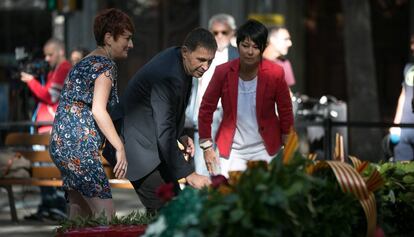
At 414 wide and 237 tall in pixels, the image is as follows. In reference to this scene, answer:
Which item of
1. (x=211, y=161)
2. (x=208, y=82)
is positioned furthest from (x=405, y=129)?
(x=211, y=161)

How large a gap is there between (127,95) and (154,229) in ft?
8.61

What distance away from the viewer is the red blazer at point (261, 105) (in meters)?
9.46

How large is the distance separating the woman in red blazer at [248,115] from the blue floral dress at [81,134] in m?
1.48

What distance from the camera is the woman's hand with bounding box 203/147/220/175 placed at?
9289mm

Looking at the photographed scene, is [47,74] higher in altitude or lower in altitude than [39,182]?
higher

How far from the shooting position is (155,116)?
7.89 metres

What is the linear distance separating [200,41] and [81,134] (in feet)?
3.13

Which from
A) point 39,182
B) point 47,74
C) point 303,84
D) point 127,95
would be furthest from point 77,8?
point 127,95

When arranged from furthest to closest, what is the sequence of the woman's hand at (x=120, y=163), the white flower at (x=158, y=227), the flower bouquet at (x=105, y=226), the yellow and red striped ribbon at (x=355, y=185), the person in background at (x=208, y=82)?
the person in background at (x=208, y=82)
the woman's hand at (x=120, y=163)
the flower bouquet at (x=105, y=226)
the yellow and red striped ribbon at (x=355, y=185)
the white flower at (x=158, y=227)

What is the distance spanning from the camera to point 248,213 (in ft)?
17.6

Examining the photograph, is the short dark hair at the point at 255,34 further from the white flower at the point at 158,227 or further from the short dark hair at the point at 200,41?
the white flower at the point at 158,227

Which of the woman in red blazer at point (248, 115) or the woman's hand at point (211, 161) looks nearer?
the woman's hand at point (211, 161)

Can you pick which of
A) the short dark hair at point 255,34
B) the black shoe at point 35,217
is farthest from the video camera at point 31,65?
the short dark hair at point 255,34

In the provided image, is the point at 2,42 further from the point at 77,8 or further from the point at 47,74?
→ the point at 47,74
